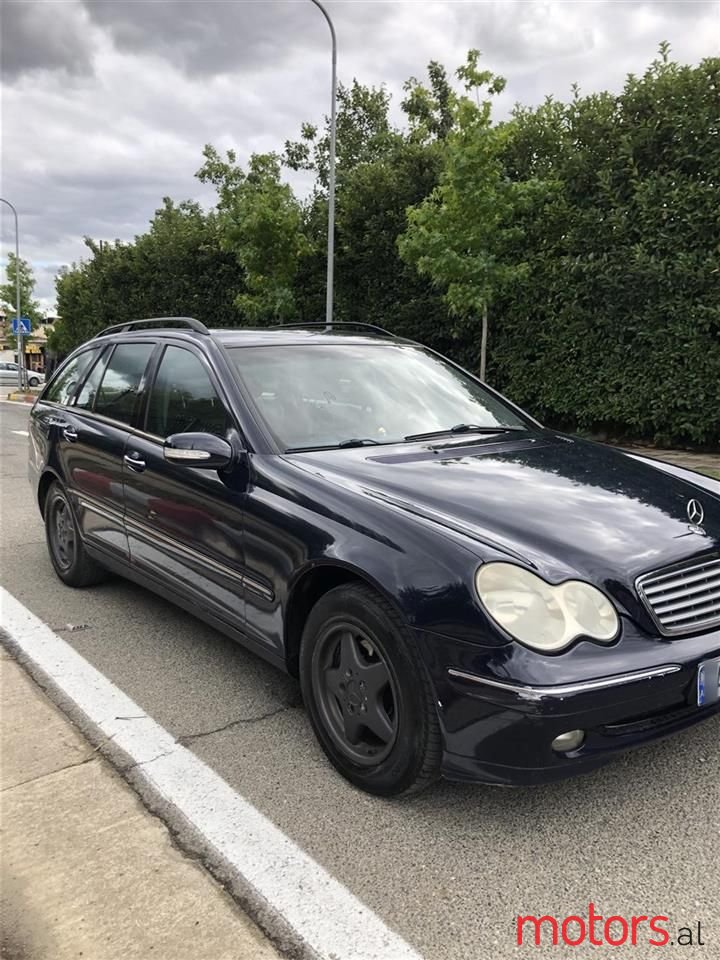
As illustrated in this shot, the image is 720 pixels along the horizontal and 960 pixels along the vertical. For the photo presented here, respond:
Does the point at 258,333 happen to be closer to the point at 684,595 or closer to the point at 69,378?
the point at 69,378

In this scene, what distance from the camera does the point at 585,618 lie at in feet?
7.21

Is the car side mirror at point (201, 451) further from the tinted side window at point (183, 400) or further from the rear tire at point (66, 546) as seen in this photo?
the rear tire at point (66, 546)

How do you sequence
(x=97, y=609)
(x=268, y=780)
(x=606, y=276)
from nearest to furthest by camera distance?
(x=268, y=780) < (x=97, y=609) < (x=606, y=276)

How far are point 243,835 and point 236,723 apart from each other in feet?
2.53

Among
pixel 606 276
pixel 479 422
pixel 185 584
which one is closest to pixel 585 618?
pixel 479 422

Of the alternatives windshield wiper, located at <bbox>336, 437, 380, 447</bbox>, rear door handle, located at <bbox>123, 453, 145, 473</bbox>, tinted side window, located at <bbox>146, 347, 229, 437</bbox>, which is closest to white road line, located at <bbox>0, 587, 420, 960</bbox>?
rear door handle, located at <bbox>123, 453, 145, 473</bbox>

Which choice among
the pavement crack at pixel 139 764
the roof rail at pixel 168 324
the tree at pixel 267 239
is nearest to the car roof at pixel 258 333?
the roof rail at pixel 168 324

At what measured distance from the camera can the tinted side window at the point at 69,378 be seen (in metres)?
4.98

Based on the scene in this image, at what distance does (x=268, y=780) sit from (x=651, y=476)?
1.88m

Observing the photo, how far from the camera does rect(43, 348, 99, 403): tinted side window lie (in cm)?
498

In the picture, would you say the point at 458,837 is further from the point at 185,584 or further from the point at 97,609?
the point at 97,609

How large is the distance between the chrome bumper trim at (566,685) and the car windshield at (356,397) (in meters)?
1.34

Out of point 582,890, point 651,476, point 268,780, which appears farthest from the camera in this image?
point 651,476
